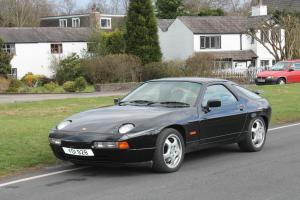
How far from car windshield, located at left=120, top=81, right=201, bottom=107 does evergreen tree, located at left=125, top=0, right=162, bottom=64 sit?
3285 cm

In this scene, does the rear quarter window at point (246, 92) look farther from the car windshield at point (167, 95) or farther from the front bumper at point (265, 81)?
the front bumper at point (265, 81)

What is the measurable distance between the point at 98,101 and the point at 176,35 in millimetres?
38365

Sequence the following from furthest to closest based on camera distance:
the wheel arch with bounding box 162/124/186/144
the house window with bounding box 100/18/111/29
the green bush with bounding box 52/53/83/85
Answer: the house window with bounding box 100/18/111/29 → the green bush with bounding box 52/53/83/85 → the wheel arch with bounding box 162/124/186/144

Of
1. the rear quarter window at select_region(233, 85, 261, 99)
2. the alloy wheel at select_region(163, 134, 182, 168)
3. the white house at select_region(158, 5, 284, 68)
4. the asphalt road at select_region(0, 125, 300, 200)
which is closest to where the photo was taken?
the asphalt road at select_region(0, 125, 300, 200)

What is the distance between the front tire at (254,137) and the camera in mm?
10188

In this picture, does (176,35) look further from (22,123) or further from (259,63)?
(22,123)

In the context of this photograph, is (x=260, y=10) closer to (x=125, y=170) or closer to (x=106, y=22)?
(x=106, y=22)

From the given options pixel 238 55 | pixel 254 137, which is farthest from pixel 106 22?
pixel 254 137

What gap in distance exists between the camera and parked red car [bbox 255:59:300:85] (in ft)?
116

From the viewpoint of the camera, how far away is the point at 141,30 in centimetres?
4306

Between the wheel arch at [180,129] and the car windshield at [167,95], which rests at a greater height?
the car windshield at [167,95]

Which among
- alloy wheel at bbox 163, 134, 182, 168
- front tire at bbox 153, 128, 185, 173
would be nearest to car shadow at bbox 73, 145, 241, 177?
front tire at bbox 153, 128, 185, 173

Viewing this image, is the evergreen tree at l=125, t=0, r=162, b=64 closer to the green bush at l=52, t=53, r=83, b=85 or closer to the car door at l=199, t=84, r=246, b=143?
the green bush at l=52, t=53, r=83, b=85

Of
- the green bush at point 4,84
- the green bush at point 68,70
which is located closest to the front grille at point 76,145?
the green bush at point 4,84
